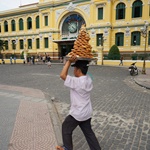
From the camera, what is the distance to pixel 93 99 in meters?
7.11

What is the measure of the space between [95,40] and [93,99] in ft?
93.7

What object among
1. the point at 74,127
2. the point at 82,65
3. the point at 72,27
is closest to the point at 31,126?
the point at 74,127

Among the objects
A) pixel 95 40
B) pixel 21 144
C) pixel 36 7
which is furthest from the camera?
pixel 36 7

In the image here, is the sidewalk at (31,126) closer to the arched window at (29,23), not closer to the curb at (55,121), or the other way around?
the curb at (55,121)

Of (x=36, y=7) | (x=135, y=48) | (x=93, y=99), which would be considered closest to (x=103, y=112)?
(x=93, y=99)

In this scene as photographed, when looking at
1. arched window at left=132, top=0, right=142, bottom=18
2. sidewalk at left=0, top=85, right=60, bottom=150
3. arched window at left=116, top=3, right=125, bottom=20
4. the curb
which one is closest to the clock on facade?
arched window at left=116, top=3, right=125, bottom=20

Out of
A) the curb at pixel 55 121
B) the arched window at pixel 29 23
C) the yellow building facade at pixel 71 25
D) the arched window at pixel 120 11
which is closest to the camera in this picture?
the curb at pixel 55 121

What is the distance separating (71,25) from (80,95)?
36.9 meters

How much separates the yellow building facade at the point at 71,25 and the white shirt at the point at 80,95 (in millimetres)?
26142

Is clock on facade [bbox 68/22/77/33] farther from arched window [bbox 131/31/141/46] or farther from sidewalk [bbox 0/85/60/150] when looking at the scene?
sidewalk [bbox 0/85/60/150]

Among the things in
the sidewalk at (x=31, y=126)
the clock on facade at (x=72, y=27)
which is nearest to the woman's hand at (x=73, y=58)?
the sidewalk at (x=31, y=126)

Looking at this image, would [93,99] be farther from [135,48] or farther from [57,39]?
[57,39]

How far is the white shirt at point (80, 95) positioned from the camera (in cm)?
257

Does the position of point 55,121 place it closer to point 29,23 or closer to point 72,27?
point 72,27
